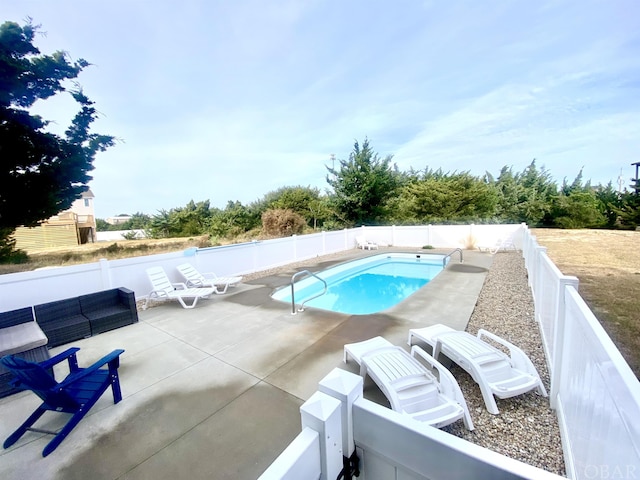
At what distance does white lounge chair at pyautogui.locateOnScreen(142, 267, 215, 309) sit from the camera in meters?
6.14

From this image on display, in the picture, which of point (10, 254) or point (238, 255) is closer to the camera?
point (238, 255)

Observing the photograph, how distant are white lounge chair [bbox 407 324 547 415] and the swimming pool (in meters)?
3.78

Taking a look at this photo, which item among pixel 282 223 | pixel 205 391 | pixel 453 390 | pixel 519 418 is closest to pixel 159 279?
pixel 205 391

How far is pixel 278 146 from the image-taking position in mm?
17812

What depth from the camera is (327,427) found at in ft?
3.26

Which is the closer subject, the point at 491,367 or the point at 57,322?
the point at 491,367

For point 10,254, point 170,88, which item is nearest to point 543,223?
point 170,88

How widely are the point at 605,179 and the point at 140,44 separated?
3662 centimetres

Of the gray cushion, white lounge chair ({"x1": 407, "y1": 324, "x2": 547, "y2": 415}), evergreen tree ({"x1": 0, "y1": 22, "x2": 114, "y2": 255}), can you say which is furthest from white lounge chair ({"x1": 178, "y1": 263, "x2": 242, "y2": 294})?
evergreen tree ({"x1": 0, "y1": 22, "x2": 114, "y2": 255})

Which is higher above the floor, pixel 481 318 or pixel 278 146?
pixel 278 146

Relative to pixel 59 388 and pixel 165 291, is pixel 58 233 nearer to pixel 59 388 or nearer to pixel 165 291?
pixel 165 291

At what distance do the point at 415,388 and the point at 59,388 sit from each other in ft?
10.8

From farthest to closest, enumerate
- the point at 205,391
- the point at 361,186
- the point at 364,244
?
1. the point at 361,186
2. the point at 364,244
3. the point at 205,391

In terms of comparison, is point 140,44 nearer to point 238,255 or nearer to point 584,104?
point 238,255
